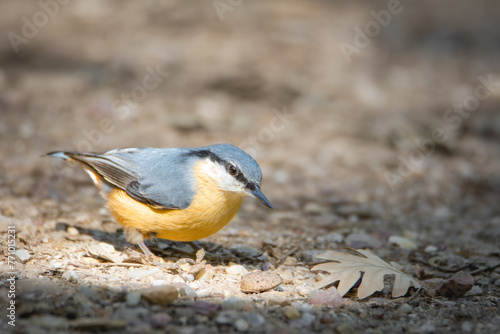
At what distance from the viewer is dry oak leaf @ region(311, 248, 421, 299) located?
10.7 feet

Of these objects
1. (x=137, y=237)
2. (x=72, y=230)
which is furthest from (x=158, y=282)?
(x=72, y=230)

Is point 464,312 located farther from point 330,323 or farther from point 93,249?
point 93,249

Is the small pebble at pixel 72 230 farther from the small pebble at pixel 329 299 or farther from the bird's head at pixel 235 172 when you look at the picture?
the small pebble at pixel 329 299

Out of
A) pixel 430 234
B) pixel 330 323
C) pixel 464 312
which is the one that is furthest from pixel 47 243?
pixel 430 234

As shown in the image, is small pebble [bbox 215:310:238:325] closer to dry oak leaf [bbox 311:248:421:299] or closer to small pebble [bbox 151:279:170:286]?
small pebble [bbox 151:279:170:286]

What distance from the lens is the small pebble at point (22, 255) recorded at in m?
3.36

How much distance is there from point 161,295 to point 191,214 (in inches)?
33.0

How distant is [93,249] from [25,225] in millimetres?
731

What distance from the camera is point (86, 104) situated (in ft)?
23.8

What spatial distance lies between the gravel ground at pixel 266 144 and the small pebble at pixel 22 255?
0.06 ft

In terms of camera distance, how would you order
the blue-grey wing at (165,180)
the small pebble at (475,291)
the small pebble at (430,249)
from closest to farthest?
1. the small pebble at (475,291)
2. the blue-grey wing at (165,180)
3. the small pebble at (430,249)

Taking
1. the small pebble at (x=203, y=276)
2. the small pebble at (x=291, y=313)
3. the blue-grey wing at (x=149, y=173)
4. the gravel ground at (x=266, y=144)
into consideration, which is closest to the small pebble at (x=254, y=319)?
the gravel ground at (x=266, y=144)

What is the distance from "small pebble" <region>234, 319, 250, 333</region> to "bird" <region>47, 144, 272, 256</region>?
1.01 metres

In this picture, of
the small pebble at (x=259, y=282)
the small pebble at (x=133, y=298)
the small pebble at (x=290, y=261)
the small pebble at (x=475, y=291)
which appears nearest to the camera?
the small pebble at (x=133, y=298)
